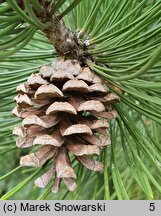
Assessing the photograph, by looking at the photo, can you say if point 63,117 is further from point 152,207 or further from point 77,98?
point 152,207

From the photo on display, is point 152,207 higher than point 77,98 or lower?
lower

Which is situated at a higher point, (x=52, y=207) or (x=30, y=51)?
(x=30, y=51)

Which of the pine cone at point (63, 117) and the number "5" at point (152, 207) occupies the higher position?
the pine cone at point (63, 117)

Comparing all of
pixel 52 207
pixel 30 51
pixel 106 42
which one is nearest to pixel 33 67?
pixel 30 51

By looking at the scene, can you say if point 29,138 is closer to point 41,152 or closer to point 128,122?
point 41,152

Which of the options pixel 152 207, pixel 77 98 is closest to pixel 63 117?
pixel 77 98

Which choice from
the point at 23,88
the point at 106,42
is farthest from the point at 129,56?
the point at 23,88

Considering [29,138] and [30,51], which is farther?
[30,51]

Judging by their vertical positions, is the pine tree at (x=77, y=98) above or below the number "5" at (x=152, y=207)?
above
